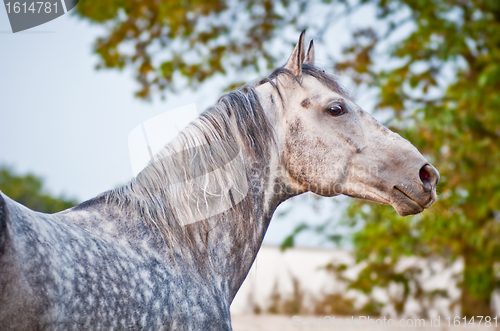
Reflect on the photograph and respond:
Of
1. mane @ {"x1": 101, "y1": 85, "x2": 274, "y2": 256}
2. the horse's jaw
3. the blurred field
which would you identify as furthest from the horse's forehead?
the blurred field

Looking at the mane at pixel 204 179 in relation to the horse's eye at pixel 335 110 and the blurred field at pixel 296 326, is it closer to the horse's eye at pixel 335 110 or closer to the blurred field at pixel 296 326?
the horse's eye at pixel 335 110

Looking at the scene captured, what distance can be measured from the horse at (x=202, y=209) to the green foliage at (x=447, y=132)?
317 centimetres

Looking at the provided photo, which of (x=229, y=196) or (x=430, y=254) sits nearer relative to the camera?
(x=229, y=196)

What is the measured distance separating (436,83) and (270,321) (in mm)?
4868

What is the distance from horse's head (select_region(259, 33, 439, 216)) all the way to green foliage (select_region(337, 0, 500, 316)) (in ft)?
9.97

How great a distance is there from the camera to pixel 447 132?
5.48 metres

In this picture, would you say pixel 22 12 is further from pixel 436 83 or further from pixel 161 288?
pixel 436 83

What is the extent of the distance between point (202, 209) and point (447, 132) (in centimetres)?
471

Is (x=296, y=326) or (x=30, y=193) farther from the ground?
(x=30, y=193)

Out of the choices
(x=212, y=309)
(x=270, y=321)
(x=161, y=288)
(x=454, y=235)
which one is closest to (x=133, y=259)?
(x=161, y=288)

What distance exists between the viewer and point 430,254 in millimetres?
6602

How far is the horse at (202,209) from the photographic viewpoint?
1311mm

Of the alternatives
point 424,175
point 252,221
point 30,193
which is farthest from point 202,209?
point 30,193

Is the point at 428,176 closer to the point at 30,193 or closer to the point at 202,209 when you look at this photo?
the point at 202,209
